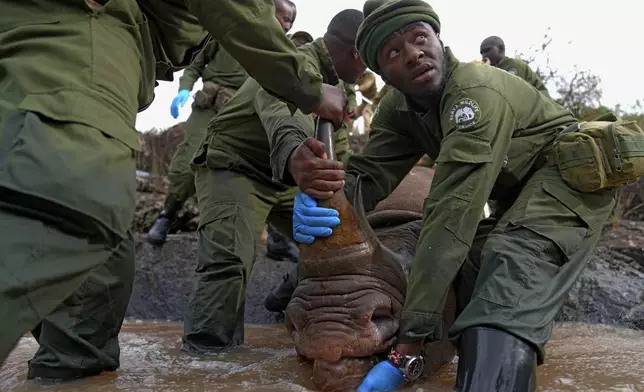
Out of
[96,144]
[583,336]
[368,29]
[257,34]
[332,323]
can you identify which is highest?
[368,29]

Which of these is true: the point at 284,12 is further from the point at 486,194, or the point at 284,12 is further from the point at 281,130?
the point at 486,194

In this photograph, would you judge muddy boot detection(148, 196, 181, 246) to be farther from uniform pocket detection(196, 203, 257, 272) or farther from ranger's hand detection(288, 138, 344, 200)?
ranger's hand detection(288, 138, 344, 200)

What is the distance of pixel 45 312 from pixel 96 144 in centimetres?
46

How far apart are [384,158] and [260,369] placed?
1.32 meters

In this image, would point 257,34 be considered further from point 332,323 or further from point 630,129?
point 630,129

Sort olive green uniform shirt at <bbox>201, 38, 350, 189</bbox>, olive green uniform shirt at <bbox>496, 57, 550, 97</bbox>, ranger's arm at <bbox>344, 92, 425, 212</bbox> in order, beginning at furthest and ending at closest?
1. olive green uniform shirt at <bbox>496, 57, 550, 97</bbox>
2. olive green uniform shirt at <bbox>201, 38, 350, 189</bbox>
3. ranger's arm at <bbox>344, 92, 425, 212</bbox>

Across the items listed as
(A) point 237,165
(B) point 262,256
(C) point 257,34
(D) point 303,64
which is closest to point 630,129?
(D) point 303,64

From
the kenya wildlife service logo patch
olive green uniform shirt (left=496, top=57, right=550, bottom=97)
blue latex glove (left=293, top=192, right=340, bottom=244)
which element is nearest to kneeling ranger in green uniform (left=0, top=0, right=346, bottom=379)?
blue latex glove (left=293, top=192, right=340, bottom=244)

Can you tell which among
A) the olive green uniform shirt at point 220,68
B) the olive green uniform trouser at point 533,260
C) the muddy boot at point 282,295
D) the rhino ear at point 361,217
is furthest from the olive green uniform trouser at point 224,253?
the olive green uniform shirt at point 220,68

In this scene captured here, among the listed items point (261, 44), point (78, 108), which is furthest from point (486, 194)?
point (78, 108)

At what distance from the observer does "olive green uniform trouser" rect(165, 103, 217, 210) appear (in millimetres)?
5672

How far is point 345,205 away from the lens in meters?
2.61

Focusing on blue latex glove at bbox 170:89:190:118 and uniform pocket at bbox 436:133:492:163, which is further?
blue latex glove at bbox 170:89:190:118

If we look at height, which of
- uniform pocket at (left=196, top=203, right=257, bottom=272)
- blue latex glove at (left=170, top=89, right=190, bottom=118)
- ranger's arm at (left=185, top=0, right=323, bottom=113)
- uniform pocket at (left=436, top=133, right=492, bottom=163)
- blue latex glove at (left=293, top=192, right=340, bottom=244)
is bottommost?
uniform pocket at (left=196, top=203, right=257, bottom=272)
